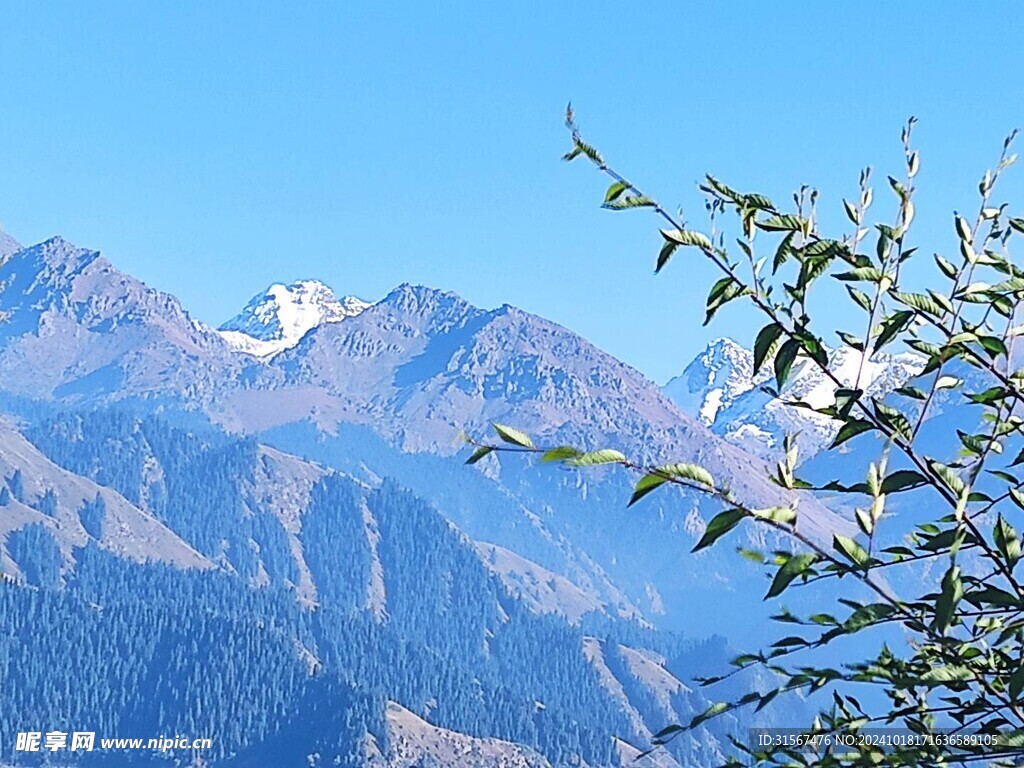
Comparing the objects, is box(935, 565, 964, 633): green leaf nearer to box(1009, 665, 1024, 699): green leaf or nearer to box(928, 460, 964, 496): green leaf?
box(1009, 665, 1024, 699): green leaf

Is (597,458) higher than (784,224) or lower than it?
lower

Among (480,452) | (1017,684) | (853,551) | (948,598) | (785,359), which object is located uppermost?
(785,359)

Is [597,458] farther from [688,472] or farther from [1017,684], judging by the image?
[1017,684]

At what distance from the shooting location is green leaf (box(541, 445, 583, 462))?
3.37 metres

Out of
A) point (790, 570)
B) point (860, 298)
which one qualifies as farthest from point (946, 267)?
point (790, 570)

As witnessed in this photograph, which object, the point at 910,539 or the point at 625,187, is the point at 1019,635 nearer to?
the point at 910,539

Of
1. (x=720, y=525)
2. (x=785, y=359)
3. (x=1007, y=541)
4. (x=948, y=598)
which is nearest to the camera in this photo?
(x=948, y=598)

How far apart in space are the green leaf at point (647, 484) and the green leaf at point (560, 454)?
177 millimetres

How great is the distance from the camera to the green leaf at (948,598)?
3305 millimetres

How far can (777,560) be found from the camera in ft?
13.3

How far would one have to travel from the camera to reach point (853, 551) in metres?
3.57

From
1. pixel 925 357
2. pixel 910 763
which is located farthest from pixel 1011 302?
pixel 910 763

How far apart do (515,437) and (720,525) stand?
23.5 inches

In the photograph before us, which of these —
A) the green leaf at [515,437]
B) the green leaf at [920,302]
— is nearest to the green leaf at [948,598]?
the green leaf at [920,302]
